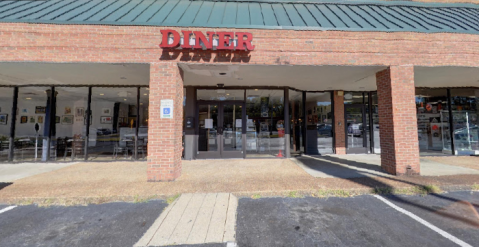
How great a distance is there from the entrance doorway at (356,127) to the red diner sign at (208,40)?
7.17 meters

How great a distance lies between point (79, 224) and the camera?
3.26m

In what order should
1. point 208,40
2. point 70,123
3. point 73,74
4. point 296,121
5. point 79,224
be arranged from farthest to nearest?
point 296,121 → point 70,123 → point 73,74 → point 208,40 → point 79,224

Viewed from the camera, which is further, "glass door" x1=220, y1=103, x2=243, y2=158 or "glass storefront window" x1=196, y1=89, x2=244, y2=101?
"glass storefront window" x1=196, y1=89, x2=244, y2=101

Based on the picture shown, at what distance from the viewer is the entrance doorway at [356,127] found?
992 centimetres

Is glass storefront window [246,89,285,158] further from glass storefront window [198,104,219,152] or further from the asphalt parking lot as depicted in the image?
the asphalt parking lot

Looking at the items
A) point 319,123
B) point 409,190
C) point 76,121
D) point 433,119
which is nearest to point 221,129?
point 319,123

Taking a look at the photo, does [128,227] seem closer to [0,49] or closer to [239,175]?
[239,175]

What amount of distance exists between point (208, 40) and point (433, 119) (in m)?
12.0

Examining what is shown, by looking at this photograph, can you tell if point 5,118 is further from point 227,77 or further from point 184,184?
point 227,77

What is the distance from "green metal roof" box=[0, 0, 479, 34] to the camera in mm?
5688

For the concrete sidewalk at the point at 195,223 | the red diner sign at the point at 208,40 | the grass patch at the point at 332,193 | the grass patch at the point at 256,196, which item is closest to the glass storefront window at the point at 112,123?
the red diner sign at the point at 208,40

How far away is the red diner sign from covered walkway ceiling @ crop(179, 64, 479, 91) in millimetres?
590

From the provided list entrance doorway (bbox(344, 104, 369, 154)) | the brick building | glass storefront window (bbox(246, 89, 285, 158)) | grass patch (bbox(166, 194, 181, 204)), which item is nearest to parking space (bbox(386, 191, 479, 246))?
the brick building

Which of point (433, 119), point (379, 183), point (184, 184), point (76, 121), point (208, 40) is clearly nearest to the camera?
point (379, 183)
